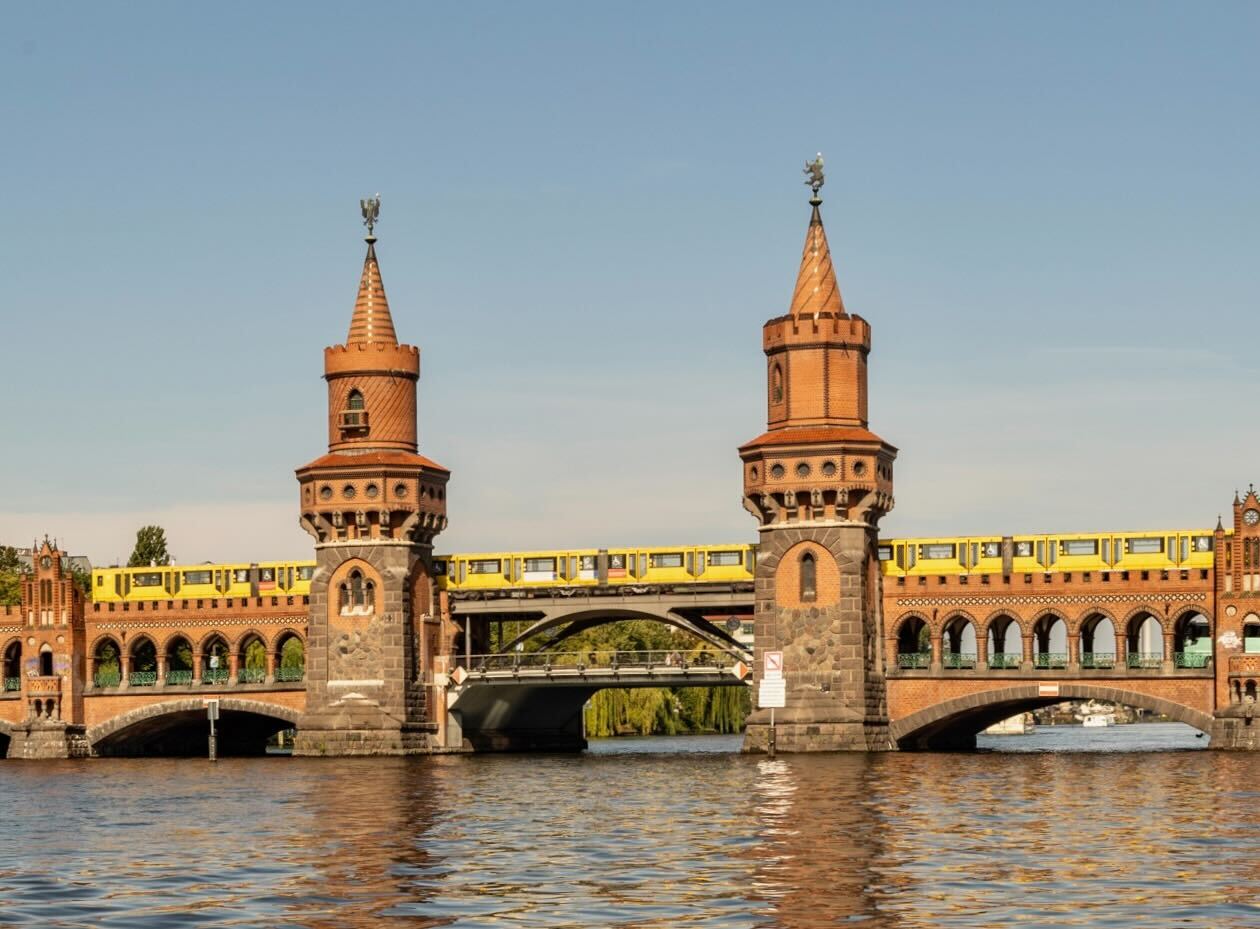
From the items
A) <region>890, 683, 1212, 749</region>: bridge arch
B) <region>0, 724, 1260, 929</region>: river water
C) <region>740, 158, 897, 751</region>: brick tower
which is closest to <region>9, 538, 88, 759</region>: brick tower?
<region>0, 724, 1260, 929</region>: river water

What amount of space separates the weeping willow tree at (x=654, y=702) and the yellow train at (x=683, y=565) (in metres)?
34.5

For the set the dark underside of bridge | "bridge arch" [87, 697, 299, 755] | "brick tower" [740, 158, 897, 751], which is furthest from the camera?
the dark underside of bridge

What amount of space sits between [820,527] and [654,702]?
50.4 metres

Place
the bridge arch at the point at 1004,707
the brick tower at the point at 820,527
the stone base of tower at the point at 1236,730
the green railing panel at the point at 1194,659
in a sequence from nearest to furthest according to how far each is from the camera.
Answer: the stone base of tower at the point at 1236,730
the bridge arch at the point at 1004,707
the green railing panel at the point at 1194,659
the brick tower at the point at 820,527

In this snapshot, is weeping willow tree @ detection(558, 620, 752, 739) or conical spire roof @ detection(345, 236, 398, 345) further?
weeping willow tree @ detection(558, 620, 752, 739)

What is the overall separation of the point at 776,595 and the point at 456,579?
1864 cm

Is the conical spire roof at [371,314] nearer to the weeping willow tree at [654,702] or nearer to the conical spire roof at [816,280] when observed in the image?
the conical spire roof at [816,280]

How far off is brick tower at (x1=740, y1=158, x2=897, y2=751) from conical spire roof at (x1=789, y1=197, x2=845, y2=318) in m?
0.08

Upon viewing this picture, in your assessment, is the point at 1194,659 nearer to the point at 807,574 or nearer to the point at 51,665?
the point at 807,574

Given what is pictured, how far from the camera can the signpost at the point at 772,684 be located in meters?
98.8

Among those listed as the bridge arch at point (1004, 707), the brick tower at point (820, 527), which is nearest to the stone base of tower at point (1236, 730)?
the bridge arch at point (1004, 707)

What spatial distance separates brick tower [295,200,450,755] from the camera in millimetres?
107000

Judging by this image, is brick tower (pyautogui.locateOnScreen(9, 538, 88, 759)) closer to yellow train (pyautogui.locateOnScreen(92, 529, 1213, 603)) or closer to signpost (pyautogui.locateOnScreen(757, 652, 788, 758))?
yellow train (pyautogui.locateOnScreen(92, 529, 1213, 603))

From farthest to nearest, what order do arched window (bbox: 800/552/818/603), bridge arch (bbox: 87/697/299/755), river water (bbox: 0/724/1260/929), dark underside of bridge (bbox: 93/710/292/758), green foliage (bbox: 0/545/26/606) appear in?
green foliage (bbox: 0/545/26/606)
dark underside of bridge (bbox: 93/710/292/758)
bridge arch (bbox: 87/697/299/755)
arched window (bbox: 800/552/818/603)
river water (bbox: 0/724/1260/929)
